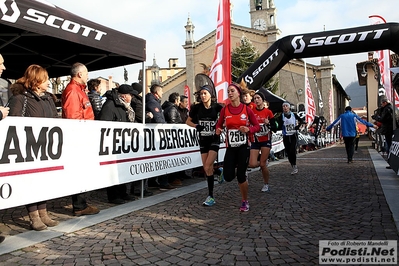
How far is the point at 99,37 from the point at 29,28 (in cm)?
130

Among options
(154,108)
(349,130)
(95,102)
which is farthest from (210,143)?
(349,130)

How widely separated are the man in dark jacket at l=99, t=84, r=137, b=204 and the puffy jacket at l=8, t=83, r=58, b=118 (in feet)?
4.30

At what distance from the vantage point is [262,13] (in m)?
56.3

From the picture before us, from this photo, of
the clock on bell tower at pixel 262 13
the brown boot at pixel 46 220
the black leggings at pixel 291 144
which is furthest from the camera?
the clock on bell tower at pixel 262 13

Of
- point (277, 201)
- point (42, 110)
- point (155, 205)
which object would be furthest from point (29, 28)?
point (277, 201)

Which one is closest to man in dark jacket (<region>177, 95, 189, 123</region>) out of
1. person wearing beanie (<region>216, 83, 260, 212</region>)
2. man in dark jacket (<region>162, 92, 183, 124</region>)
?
man in dark jacket (<region>162, 92, 183, 124</region>)

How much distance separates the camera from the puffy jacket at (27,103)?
178 inches

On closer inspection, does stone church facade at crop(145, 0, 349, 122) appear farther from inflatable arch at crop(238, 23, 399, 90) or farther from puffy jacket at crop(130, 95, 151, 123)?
puffy jacket at crop(130, 95, 151, 123)

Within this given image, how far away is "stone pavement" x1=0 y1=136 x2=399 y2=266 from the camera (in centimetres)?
359

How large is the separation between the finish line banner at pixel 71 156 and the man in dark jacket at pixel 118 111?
0.60 ft

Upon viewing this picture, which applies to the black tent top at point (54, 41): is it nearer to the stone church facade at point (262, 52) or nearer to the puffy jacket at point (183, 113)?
the puffy jacket at point (183, 113)

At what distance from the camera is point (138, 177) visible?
21.3 feet

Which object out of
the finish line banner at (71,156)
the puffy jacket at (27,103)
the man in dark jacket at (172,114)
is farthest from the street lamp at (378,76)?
the puffy jacket at (27,103)

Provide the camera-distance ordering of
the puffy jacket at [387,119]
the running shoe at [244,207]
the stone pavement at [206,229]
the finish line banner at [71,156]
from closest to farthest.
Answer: the stone pavement at [206,229], the finish line banner at [71,156], the running shoe at [244,207], the puffy jacket at [387,119]
